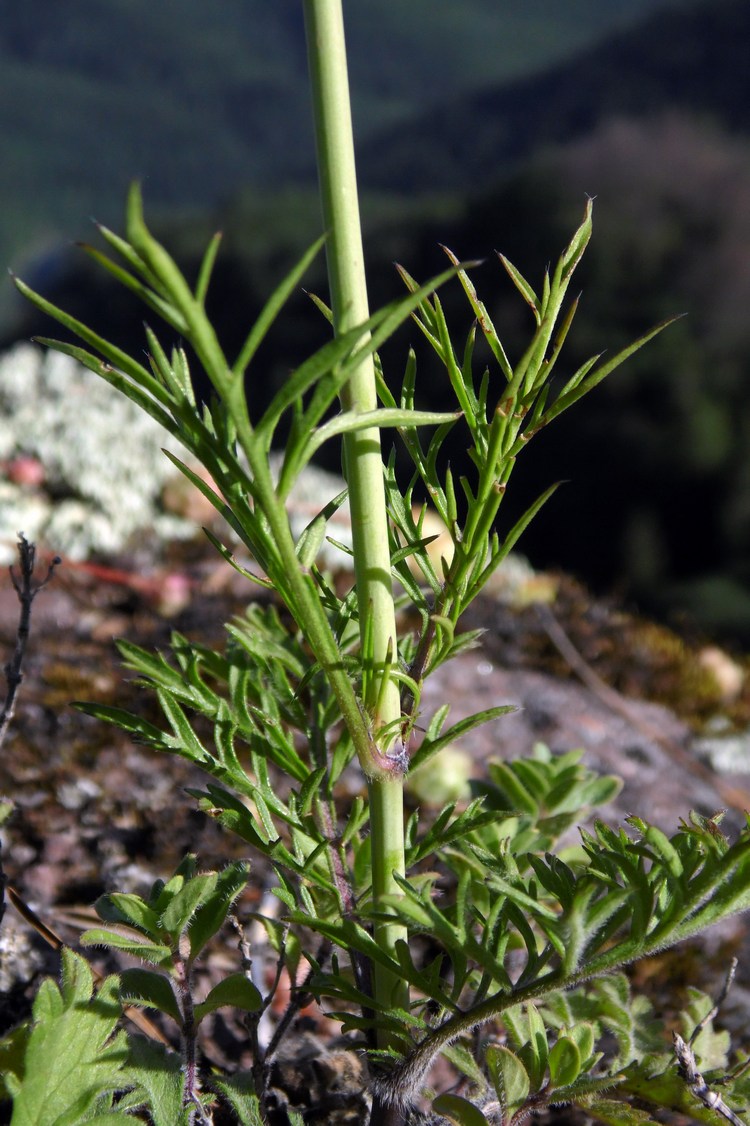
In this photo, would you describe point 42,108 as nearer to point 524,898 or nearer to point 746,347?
point 746,347

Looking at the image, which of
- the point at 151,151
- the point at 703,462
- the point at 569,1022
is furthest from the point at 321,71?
the point at 151,151

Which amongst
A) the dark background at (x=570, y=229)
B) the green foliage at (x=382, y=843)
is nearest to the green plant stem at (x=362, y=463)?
the green foliage at (x=382, y=843)

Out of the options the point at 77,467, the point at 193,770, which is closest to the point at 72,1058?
the point at 193,770

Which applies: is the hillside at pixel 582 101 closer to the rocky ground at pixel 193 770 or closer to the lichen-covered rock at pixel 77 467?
the lichen-covered rock at pixel 77 467

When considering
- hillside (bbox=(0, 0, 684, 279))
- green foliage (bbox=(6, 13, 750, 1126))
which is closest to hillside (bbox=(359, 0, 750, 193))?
hillside (bbox=(0, 0, 684, 279))

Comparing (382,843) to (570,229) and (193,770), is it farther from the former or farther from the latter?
(570,229)
